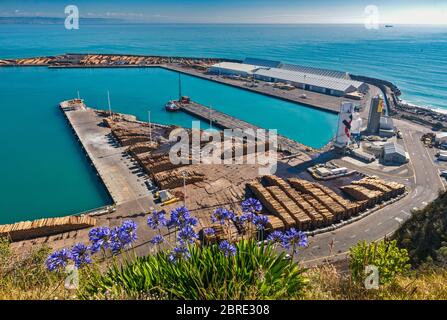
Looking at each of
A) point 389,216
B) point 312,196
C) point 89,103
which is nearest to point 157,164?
point 312,196

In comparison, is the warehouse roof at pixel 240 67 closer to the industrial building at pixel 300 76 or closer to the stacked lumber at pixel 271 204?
the industrial building at pixel 300 76

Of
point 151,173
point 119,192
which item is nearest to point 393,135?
point 151,173

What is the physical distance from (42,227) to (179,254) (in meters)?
Answer: 17.0

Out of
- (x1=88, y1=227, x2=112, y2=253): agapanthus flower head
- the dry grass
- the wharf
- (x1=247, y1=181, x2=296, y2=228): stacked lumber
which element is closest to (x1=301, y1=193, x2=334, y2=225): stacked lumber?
(x1=247, y1=181, x2=296, y2=228): stacked lumber

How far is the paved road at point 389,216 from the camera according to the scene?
61.1 ft

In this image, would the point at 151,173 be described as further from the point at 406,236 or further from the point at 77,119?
the point at 77,119

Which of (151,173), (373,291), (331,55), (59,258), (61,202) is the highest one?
(331,55)

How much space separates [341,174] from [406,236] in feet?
38.4

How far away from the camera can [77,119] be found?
148 feet

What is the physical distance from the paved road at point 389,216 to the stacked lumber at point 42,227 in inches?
566

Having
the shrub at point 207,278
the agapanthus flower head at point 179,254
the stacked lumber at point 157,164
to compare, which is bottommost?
the stacked lumber at point 157,164

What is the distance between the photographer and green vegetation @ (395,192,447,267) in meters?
13.5

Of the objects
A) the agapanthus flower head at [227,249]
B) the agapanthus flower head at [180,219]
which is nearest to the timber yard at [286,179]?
the agapanthus flower head at [180,219]

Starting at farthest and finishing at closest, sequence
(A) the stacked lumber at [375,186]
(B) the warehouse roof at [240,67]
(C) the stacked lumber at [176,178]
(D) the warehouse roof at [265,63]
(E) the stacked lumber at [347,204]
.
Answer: (D) the warehouse roof at [265,63]
(B) the warehouse roof at [240,67]
(C) the stacked lumber at [176,178]
(A) the stacked lumber at [375,186]
(E) the stacked lumber at [347,204]
